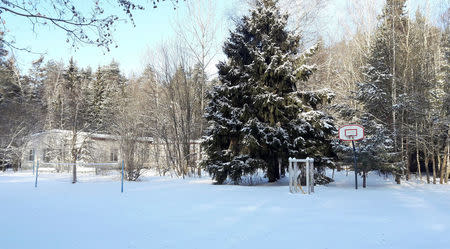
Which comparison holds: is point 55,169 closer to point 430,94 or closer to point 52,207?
point 52,207

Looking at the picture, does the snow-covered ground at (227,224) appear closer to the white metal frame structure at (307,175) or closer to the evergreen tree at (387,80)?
the white metal frame structure at (307,175)

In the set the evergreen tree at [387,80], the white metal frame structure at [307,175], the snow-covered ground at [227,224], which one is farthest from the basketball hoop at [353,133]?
the snow-covered ground at [227,224]

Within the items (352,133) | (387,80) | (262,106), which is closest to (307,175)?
(352,133)

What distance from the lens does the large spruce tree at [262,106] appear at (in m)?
12.3

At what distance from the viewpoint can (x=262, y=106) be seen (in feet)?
40.9

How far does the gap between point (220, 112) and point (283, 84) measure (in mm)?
2979

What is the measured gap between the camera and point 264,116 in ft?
41.7

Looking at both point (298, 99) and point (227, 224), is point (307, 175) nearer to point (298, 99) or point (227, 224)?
point (298, 99)

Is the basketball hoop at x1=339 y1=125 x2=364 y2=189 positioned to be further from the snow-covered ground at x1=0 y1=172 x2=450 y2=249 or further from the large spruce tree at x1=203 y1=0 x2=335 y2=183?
the snow-covered ground at x1=0 y1=172 x2=450 y2=249

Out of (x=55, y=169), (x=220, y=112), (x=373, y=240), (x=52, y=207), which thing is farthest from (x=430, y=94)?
(x=55, y=169)

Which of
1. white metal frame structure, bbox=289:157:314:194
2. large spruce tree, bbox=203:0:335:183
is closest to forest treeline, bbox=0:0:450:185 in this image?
large spruce tree, bbox=203:0:335:183

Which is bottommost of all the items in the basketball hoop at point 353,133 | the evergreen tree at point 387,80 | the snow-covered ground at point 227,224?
the snow-covered ground at point 227,224

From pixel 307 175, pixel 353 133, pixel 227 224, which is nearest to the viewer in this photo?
pixel 227 224

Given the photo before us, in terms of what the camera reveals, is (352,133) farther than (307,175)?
Yes
